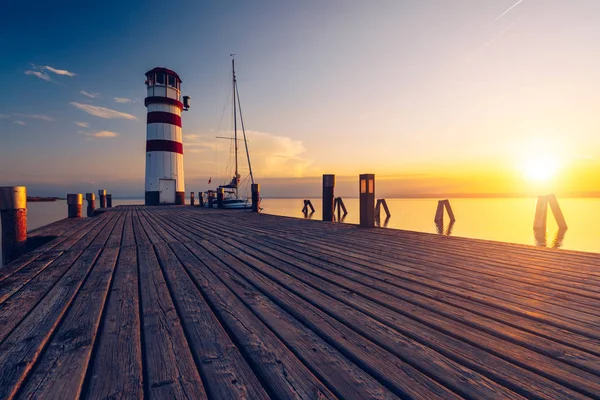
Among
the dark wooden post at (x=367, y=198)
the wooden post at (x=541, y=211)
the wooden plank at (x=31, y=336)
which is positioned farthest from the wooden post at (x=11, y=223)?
the wooden post at (x=541, y=211)

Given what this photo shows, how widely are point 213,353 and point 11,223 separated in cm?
662

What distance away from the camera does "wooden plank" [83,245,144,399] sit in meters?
1.29

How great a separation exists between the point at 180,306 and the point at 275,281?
3.05 feet

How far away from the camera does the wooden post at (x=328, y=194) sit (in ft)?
28.2

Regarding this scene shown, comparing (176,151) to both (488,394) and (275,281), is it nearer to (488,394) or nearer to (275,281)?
(275,281)

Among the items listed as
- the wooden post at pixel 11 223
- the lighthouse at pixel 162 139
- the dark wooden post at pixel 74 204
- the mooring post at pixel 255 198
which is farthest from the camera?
the lighthouse at pixel 162 139

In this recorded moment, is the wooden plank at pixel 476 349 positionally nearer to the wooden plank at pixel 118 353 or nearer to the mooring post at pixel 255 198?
the wooden plank at pixel 118 353

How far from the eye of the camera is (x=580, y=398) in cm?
122

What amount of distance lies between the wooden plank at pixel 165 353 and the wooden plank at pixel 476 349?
1068 millimetres

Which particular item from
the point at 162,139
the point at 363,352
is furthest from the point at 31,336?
the point at 162,139

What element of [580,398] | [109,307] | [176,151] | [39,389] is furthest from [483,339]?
[176,151]

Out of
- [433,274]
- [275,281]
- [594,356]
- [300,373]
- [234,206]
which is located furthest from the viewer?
[234,206]

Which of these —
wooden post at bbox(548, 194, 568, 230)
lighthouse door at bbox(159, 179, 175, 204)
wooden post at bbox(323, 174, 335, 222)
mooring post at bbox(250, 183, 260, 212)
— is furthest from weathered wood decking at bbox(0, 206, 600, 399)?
lighthouse door at bbox(159, 179, 175, 204)

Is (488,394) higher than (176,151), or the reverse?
(176,151)
